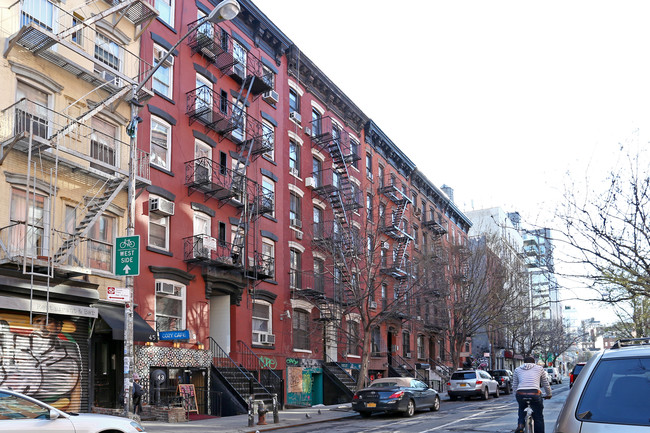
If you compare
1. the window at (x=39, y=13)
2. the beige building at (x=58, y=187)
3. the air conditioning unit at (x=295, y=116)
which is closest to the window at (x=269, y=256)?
the air conditioning unit at (x=295, y=116)

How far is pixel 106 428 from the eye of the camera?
866cm

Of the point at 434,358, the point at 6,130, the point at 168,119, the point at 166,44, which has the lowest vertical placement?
the point at 434,358

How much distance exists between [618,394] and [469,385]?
27883 mm

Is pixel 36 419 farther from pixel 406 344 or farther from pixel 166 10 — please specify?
pixel 406 344

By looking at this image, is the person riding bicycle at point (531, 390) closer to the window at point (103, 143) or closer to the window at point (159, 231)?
the window at point (103, 143)

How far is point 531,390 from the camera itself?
36.4 feet

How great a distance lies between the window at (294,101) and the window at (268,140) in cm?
272

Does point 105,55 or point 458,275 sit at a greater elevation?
point 105,55

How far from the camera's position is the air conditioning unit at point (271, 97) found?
28.7 m

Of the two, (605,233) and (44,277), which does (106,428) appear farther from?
(605,233)

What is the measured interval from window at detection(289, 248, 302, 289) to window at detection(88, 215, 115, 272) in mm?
11205

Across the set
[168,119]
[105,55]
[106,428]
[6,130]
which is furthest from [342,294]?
[106,428]

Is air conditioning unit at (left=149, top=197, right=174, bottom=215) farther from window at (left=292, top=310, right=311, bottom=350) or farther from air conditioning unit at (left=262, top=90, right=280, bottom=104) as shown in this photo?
window at (left=292, top=310, right=311, bottom=350)

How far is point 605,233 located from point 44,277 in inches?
539
